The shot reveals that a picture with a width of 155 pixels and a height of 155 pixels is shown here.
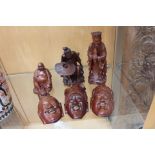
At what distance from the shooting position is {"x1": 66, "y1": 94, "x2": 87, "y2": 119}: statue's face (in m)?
0.60

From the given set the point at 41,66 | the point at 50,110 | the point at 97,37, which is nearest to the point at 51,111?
the point at 50,110

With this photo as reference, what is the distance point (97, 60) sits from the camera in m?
0.60

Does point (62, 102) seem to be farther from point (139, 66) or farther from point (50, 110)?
point (139, 66)

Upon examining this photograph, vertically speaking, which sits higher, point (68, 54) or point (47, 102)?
point (68, 54)

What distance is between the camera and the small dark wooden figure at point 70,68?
0.58 meters

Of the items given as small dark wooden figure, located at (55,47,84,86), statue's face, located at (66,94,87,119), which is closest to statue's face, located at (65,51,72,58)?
small dark wooden figure, located at (55,47,84,86)

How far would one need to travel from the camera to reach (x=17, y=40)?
22.9 inches

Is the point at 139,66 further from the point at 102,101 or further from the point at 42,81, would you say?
the point at 42,81

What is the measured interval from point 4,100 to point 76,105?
0.60 ft

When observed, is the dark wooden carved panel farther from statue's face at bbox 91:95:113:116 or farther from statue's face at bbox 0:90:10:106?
statue's face at bbox 0:90:10:106

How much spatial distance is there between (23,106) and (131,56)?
33cm

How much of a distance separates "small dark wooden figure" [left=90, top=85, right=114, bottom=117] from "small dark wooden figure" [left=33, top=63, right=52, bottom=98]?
0.40 ft

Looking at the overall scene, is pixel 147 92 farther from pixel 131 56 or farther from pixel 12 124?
pixel 12 124

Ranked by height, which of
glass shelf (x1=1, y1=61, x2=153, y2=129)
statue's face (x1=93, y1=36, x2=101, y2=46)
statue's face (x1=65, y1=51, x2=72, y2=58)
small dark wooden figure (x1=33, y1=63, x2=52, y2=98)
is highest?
statue's face (x1=93, y1=36, x2=101, y2=46)
